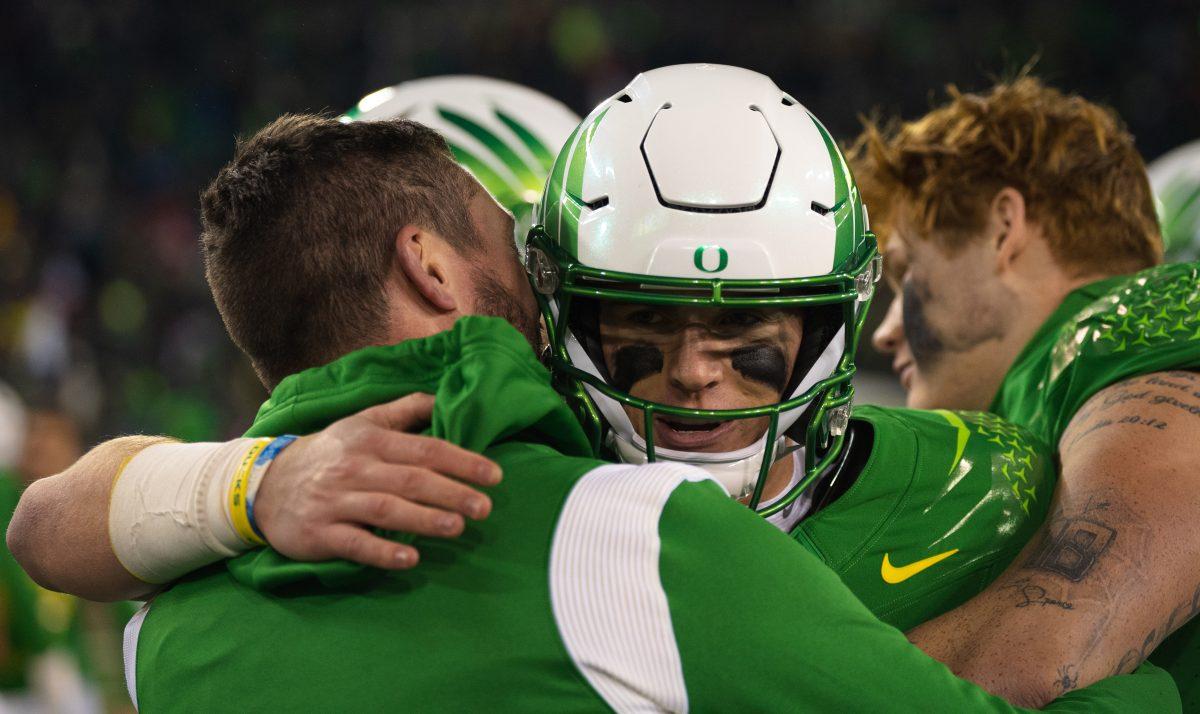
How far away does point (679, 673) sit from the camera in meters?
1.35

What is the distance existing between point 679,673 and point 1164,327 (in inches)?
50.9

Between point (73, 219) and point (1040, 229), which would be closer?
point (1040, 229)

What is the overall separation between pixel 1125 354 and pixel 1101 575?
520mm

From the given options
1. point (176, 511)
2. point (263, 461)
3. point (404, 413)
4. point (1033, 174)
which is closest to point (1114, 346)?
point (1033, 174)

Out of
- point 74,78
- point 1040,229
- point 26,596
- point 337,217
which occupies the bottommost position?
point 26,596

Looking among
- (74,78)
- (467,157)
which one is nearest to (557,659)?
(467,157)

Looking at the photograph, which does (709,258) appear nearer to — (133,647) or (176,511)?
(176,511)

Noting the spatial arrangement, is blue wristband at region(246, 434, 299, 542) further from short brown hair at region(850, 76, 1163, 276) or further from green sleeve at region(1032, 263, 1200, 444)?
short brown hair at region(850, 76, 1163, 276)

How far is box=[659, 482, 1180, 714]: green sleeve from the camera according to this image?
4.41 feet

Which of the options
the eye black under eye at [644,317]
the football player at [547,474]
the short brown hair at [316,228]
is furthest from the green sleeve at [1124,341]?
the short brown hair at [316,228]

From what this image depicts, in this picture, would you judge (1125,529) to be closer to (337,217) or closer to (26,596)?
(337,217)

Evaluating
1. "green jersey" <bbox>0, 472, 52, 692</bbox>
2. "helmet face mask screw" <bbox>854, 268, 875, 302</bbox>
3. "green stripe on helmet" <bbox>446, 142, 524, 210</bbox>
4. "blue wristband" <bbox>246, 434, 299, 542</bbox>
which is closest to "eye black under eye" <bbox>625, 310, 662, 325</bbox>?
"helmet face mask screw" <bbox>854, 268, 875, 302</bbox>

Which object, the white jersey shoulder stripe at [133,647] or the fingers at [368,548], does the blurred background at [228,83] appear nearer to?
the white jersey shoulder stripe at [133,647]

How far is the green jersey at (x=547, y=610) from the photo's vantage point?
53.3 inches
